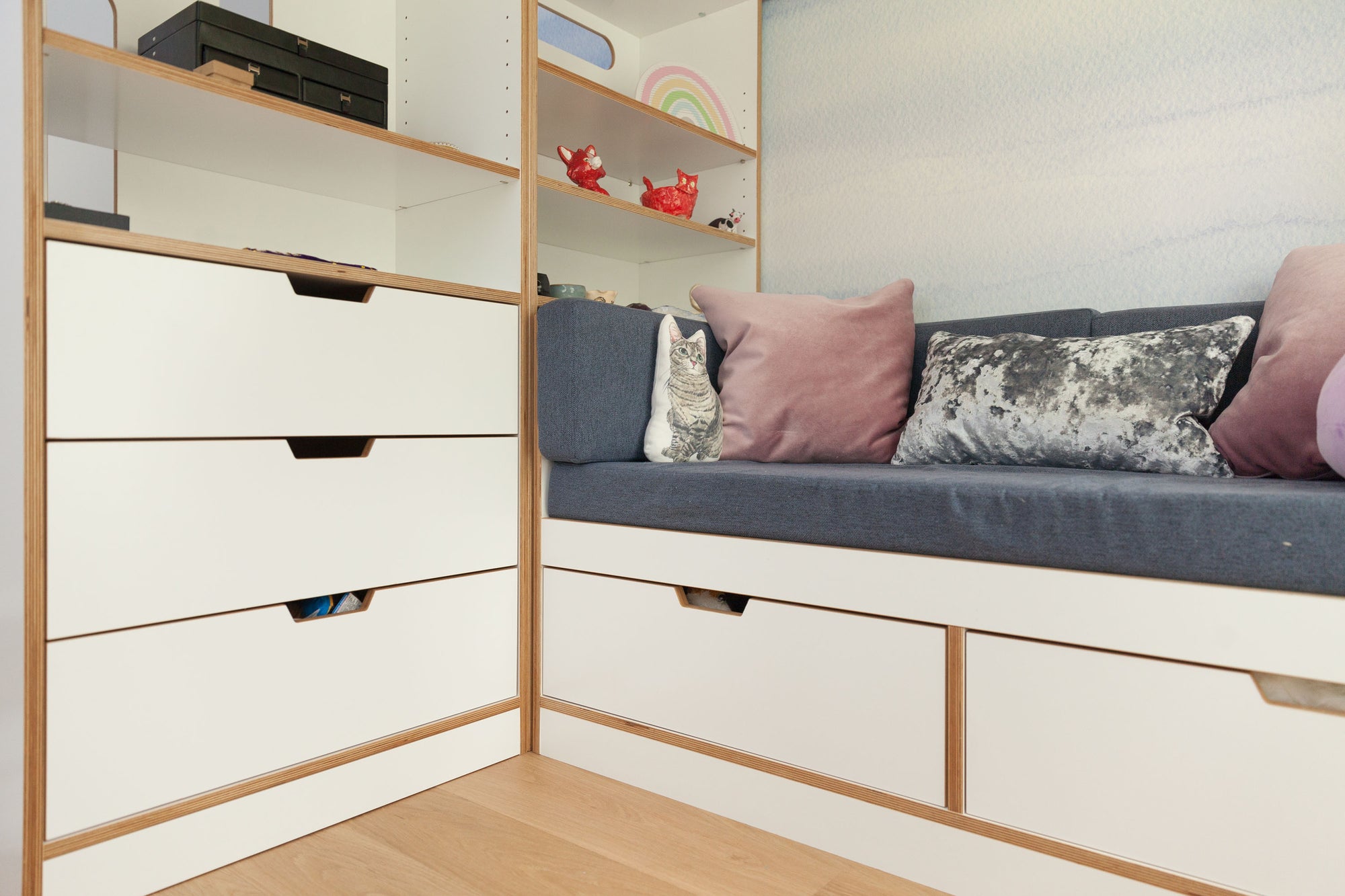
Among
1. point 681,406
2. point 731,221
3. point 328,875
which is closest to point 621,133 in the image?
point 731,221

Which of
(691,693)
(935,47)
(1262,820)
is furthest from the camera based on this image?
(935,47)

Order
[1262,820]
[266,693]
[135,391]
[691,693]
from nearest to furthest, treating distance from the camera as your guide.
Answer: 1. [1262,820]
2. [135,391]
3. [266,693]
4. [691,693]

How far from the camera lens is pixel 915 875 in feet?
3.89

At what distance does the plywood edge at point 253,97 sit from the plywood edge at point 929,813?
1.10 m

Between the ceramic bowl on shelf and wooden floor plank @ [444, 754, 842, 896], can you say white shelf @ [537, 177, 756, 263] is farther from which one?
wooden floor plank @ [444, 754, 842, 896]

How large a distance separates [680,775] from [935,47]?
182 centimetres

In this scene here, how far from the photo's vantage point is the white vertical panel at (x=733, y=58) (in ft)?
7.72

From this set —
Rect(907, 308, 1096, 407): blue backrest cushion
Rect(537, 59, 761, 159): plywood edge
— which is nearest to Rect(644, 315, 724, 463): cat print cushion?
Rect(907, 308, 1096, 407): blue backrest cushion

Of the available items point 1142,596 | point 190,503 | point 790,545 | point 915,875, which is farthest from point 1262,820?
point 190,503

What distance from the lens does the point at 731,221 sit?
238cm

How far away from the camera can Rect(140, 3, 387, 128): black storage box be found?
1352 millimetres

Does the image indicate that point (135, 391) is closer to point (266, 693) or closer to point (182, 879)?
point (266, 693)

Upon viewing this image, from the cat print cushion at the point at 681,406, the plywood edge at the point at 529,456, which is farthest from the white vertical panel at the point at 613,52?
the cat print cushion at the point at 681,406

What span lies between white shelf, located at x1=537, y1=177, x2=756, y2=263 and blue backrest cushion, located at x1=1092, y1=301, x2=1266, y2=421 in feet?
3.38
